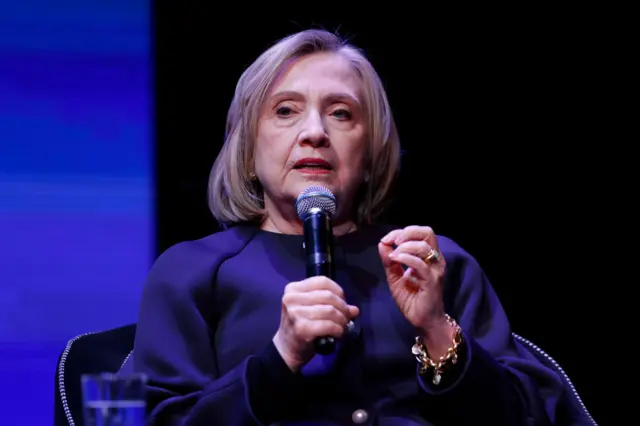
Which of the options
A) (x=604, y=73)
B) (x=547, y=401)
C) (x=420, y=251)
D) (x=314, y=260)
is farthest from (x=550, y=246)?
(x=314, y=260)

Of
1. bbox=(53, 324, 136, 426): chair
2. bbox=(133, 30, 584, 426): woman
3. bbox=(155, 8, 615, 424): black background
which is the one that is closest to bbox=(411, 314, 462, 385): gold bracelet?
bbox=(133, 30, 584, 426): woman

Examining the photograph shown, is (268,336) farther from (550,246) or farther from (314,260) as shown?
(550,246)

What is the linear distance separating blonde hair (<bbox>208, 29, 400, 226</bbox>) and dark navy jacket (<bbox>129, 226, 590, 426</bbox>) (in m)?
0.11

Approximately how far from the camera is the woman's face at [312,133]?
1.69 meters

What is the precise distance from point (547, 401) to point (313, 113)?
2.28ft

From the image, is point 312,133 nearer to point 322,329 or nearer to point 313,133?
point 313,133

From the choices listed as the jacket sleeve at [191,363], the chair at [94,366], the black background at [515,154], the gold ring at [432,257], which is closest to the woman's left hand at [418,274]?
the gold ring at [432,257]

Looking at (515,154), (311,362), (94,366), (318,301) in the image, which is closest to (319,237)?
(318,301)

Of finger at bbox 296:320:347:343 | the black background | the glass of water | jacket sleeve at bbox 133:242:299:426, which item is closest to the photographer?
the glass of water

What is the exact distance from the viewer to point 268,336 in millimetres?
1594

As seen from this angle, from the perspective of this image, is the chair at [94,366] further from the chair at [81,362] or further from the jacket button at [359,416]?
the jacket button at [359,416]

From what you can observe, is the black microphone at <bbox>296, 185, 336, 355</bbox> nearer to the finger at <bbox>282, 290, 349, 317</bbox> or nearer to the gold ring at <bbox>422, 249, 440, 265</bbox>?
the finger at <bbox>282, 290, 349, 317</bbox>

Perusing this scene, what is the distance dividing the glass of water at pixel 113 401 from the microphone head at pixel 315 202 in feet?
1.41

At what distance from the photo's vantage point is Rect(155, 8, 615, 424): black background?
2330 mm
